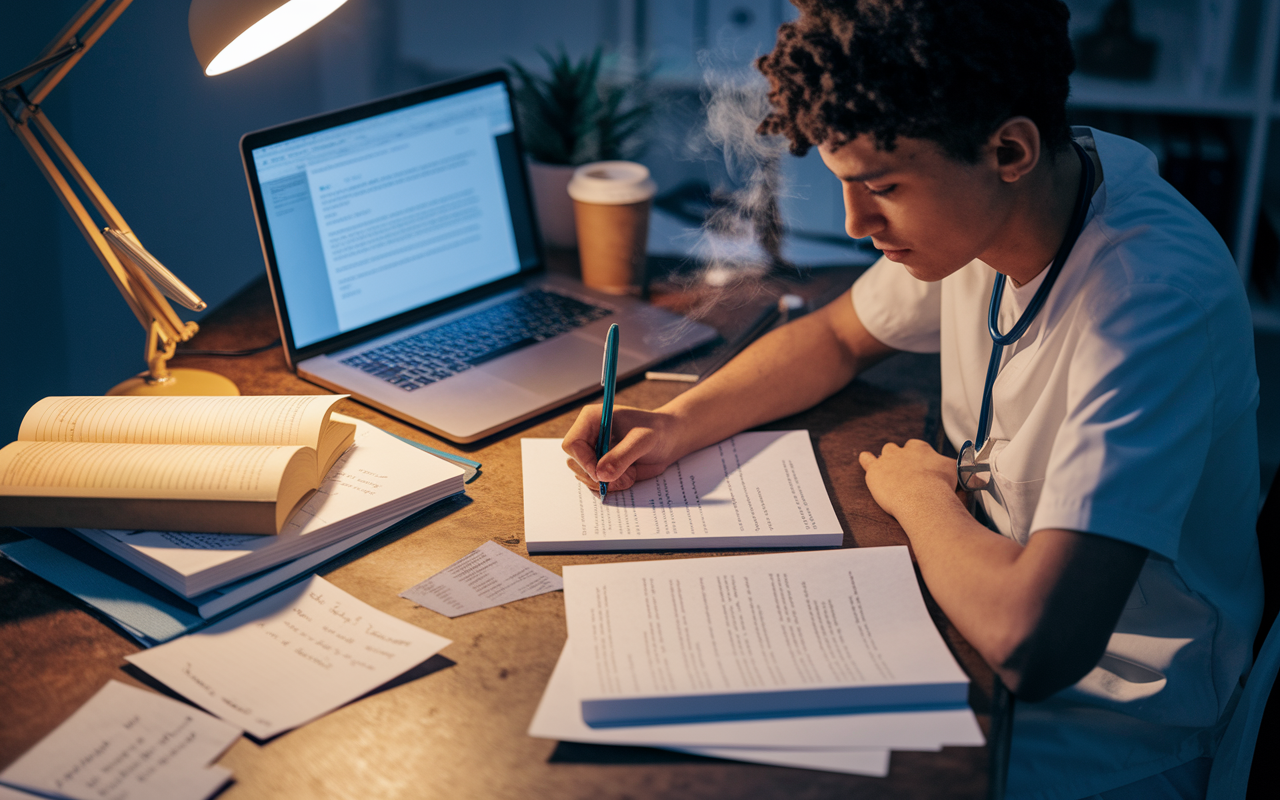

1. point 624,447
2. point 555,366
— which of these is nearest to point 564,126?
point 555,366

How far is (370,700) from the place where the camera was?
76cm

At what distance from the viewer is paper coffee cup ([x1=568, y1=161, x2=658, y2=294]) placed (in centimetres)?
152

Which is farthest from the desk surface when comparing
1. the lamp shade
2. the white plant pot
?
the white plant pot

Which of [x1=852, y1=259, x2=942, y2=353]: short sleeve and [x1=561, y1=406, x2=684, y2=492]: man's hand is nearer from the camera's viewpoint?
[x1=561, y1=406, x2=684, y2=492]: man's hand

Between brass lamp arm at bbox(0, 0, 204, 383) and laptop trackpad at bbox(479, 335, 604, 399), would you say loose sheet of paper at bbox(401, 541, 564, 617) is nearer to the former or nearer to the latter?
laptop trackpad at bbox(479, 335, 604, 399)

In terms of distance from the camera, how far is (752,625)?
813 mm

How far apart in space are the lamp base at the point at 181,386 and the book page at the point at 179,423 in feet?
0.52

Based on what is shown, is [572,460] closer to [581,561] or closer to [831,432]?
[581,561]

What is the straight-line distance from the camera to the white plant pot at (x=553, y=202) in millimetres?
1683

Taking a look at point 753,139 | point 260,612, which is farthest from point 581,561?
point 753,139

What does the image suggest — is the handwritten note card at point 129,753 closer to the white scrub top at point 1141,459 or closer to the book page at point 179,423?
the book page at point 179,423

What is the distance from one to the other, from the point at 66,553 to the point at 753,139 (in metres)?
1.18

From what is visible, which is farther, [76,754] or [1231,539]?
[1231,539]

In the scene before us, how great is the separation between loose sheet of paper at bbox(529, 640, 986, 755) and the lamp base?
2.24 feet
